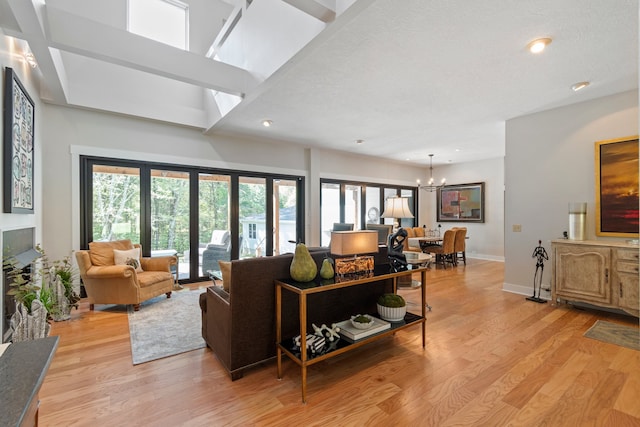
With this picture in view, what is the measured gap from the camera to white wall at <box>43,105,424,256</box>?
13.3ft

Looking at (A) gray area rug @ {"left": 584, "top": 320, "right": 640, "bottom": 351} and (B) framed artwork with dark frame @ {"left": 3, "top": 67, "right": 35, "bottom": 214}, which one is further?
(A) gray area rug @ {"left": 584, "top": 320, "right": 640, "bottom": 351}

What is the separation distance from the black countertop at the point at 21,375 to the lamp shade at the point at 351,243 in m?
1.76

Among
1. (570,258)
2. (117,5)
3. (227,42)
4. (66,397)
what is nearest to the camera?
(66,397)

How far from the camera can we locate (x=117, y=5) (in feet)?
13.8

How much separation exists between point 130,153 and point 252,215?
2.32 meters

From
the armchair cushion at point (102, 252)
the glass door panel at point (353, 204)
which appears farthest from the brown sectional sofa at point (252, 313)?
the glass door panel at point (353, 204)

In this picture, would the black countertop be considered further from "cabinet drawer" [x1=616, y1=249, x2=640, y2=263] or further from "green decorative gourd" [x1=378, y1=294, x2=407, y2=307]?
"cabinet drawer" [x1=616, y1=249, x2=640, y2=263]

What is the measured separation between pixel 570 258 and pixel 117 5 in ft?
23.3

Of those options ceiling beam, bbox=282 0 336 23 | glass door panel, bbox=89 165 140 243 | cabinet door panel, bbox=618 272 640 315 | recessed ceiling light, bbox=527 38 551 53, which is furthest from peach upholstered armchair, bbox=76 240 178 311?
cabinet door panel, bbox=618 272 640 315

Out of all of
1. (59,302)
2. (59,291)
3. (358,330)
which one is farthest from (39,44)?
(358,330)

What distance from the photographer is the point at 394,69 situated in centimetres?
296

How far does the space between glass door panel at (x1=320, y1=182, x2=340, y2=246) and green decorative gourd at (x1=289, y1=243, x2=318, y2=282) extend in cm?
463

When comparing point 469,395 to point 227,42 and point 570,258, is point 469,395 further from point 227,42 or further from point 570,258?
point 227,42

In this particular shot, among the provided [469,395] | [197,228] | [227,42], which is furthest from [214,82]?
[469,395]
